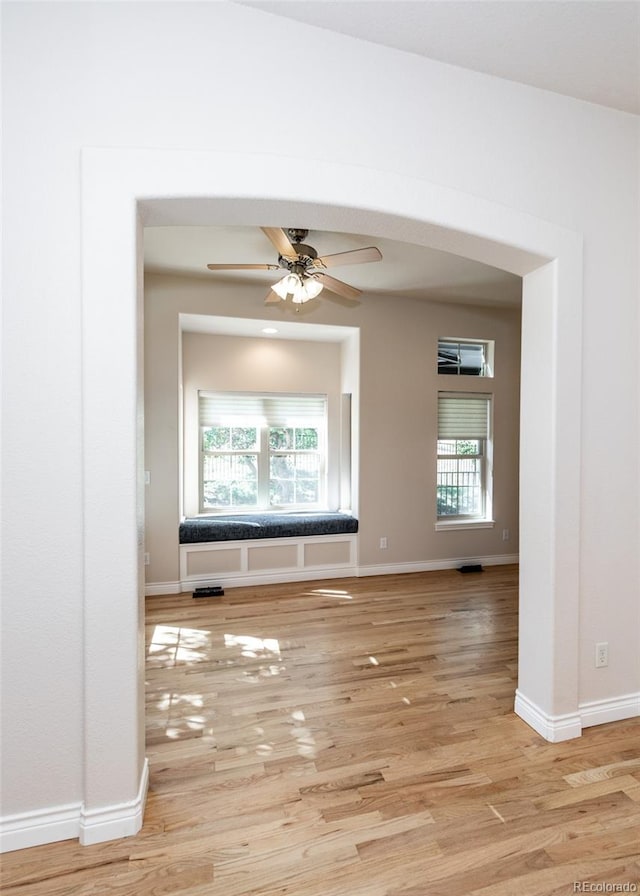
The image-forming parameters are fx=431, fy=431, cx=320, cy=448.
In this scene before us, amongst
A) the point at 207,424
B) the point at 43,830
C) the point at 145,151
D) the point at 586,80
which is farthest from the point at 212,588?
the point at 586,80

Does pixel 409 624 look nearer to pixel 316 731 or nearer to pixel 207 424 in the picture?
pixel 316 731

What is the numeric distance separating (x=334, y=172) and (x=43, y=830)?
2649mm

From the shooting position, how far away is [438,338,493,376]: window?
5.06 metres

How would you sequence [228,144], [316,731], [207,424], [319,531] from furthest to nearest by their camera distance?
[207,424] → [319,531] → [316,731] → [228,144]

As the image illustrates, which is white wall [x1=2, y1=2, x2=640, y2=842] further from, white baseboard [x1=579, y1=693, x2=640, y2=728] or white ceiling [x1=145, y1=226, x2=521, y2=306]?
white baseboard [x1=579, y1=693, x2=640, y2=728]

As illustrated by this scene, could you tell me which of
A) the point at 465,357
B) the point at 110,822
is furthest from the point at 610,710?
the point at 465,357

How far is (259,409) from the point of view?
5082 millimetres

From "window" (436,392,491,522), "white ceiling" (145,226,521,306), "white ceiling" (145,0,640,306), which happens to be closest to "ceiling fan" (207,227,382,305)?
"white ceiling" (145,226,521,306)

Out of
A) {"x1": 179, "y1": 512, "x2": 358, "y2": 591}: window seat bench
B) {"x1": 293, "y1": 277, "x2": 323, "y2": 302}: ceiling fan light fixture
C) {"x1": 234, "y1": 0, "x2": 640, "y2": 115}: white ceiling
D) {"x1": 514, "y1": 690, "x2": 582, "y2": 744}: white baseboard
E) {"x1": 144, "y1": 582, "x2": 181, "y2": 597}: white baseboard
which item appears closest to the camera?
{"x1": 234, "y1": 0, "x2": 640, "y2": 115}: white ceiling

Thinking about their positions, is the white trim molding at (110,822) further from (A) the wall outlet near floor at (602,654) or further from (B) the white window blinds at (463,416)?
(B) the white window blinds at (463,416)

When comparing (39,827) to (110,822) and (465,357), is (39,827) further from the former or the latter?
(465,357)

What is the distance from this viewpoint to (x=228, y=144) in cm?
163

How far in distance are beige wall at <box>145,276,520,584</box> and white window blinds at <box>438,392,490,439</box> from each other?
135 millimetres

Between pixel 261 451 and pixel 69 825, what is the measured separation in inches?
151
